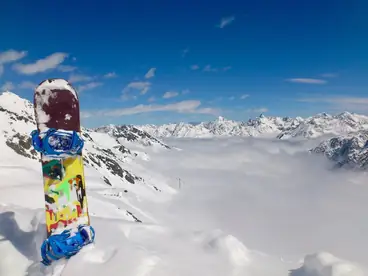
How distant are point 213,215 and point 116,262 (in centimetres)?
13394

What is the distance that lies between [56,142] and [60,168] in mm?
805

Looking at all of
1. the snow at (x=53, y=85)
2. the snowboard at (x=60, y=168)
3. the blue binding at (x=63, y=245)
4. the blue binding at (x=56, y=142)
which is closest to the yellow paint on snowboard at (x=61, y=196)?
the snowboard at (x=60, y=168)

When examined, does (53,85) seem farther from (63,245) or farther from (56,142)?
(63,245)

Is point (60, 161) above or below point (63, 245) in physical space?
above

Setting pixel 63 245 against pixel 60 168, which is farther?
pixel 60 168

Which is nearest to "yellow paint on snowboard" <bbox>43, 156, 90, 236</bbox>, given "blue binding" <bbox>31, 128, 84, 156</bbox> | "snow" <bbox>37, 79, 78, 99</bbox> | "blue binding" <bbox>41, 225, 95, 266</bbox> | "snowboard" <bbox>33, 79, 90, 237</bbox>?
"snowboard" <bbox>33, 79, 90, 237</bbox>

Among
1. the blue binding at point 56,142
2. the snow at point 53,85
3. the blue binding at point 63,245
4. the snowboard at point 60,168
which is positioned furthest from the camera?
the snow at point 53,85

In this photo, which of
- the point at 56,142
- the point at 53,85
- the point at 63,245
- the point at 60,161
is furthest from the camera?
the point at 53,85

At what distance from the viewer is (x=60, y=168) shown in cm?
1080

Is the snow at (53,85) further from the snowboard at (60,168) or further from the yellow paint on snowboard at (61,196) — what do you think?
the yellow paint on snowboard at (61,196)

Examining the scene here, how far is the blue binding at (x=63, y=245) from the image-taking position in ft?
32.2

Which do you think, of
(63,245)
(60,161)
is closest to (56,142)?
(60,161)

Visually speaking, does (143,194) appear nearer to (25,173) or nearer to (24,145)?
(24,145)

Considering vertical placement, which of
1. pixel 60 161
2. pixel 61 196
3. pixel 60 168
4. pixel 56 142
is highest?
pixel 56 142
